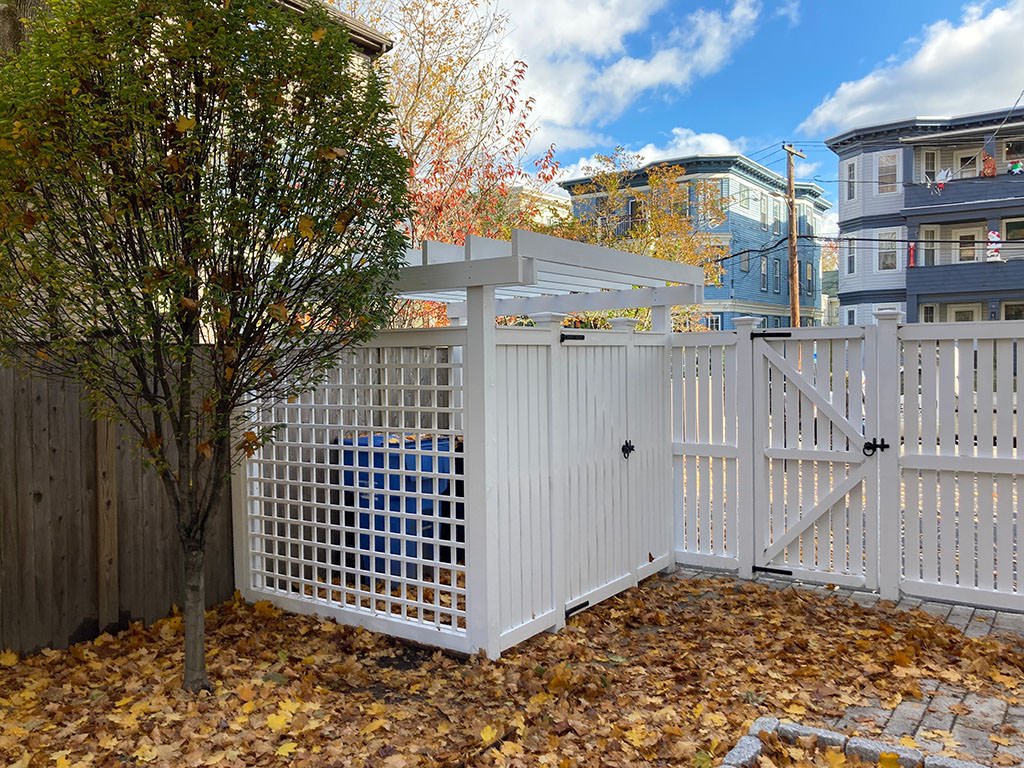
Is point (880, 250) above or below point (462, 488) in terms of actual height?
above

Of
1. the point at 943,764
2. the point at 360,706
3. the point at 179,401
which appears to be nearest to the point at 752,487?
the point at 943,764

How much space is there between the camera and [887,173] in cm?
2136

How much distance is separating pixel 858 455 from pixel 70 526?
186 inches

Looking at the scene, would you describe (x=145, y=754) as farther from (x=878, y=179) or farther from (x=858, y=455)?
(x=878, y=179)

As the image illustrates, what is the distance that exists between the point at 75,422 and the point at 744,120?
24821mm

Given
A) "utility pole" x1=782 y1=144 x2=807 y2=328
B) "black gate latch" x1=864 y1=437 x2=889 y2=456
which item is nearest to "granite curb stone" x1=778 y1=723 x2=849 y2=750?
"black gate latch" x1=864 y1=437 x2=889 y2=456

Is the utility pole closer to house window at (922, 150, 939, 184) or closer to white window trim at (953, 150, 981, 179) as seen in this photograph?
house window at (922, 150, 939, 184)

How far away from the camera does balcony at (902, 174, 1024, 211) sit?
1908cm

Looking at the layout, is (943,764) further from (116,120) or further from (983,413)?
(116,120)

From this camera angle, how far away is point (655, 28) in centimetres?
2164

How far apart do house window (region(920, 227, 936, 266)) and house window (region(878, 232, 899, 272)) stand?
0.84 meters

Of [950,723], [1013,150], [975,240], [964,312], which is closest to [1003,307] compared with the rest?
[964,312]

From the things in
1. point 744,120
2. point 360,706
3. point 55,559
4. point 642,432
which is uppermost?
point 744,120

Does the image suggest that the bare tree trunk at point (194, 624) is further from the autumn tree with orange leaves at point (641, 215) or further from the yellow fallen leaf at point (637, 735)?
the autumn tree with orange leaves at point (641, 215)
